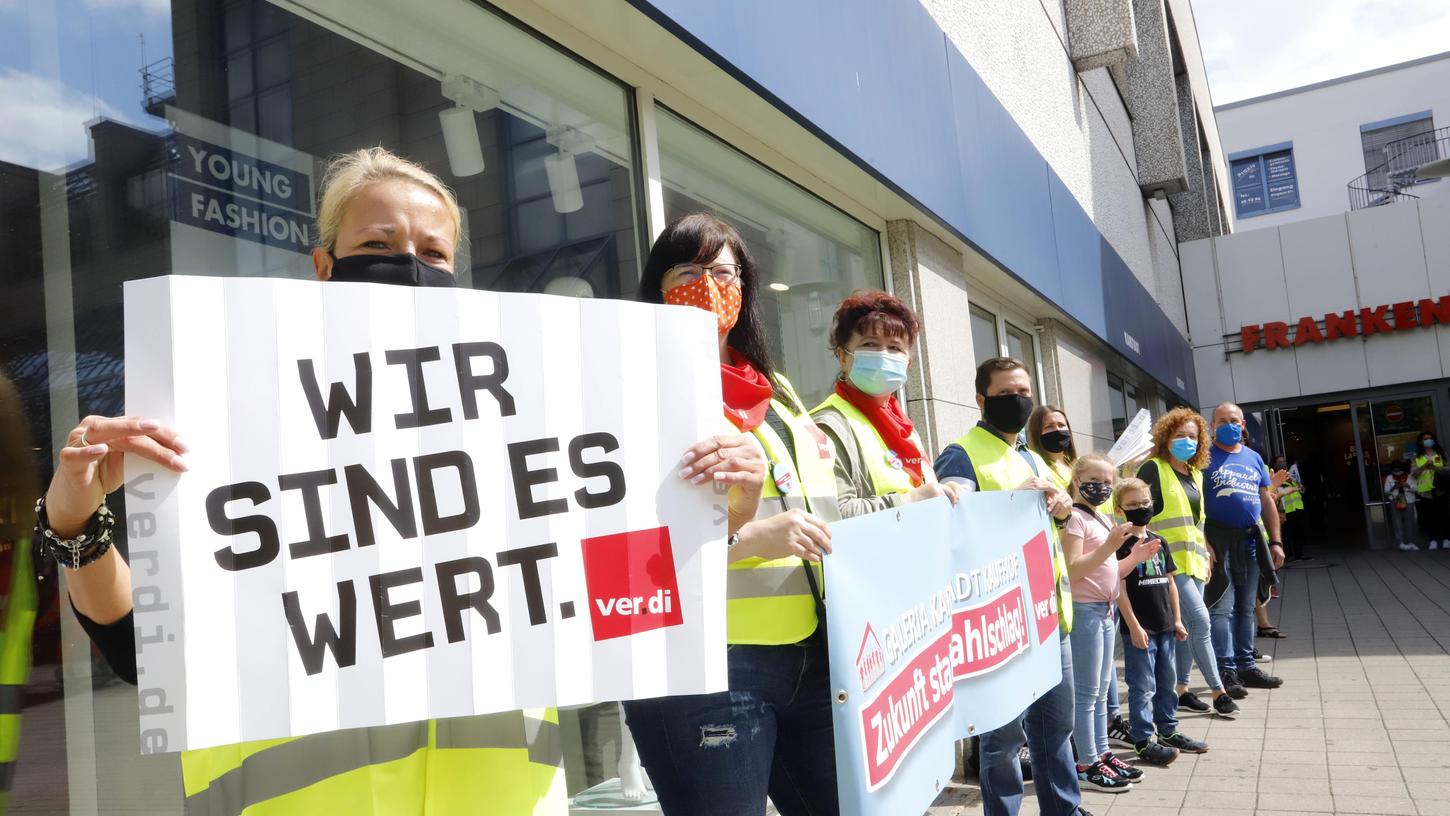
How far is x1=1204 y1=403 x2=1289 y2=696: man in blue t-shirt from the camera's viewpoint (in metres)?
7.44

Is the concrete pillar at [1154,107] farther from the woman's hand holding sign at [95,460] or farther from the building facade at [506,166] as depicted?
the woman's hand holding sign at [95,460]

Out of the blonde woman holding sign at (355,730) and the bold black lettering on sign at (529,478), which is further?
the bold black lettering on sign at (529,478)

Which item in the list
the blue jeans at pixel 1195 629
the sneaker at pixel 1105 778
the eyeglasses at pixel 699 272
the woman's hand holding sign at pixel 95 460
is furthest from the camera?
the blue jeans at pixel 1195 629

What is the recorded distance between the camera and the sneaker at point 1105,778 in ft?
16.9

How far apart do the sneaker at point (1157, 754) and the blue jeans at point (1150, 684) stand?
8cm

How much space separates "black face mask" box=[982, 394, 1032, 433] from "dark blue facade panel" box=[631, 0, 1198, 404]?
145 cm

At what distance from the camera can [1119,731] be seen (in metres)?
6.16

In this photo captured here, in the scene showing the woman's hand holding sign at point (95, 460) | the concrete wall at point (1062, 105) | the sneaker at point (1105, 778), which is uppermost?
the concrete wall at point (1062, 105)

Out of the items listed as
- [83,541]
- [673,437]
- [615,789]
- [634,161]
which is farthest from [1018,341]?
[83,541]

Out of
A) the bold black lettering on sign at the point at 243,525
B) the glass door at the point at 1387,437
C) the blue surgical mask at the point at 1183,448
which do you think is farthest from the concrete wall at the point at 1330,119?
the bold black lettering on sign at the point at 243,525

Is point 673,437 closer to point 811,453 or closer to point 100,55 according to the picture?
point 811,453

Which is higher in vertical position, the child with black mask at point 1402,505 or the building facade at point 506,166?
the building facade at point 506,166

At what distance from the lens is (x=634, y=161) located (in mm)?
4012

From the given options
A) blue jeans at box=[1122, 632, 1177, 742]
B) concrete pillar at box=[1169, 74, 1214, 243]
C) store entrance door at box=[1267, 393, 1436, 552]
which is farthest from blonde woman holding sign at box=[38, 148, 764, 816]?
concrete pillar at box=[1169, 74, 1214, 243]
